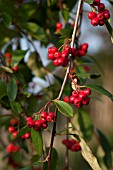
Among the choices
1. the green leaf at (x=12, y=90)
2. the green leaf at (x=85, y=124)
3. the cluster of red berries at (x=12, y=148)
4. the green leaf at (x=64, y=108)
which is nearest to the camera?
the green leaf at (x=64, y=108)

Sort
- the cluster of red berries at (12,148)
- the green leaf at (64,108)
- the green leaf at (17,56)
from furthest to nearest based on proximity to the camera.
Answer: the cluster of red berries at (12,148) < the green leaf at (17,56) < the green leaf at (64,108)

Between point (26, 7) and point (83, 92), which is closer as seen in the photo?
point (83, 92)

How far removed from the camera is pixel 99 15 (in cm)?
113

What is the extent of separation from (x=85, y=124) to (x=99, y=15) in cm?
70

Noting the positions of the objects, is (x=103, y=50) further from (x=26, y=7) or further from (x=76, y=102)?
(x=76, y=102)

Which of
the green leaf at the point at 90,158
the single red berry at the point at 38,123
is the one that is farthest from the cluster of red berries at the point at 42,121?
the green leaf at the point at 90,158

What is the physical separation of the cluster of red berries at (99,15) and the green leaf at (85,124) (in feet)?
2.16

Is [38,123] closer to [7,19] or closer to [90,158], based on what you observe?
[90,158]

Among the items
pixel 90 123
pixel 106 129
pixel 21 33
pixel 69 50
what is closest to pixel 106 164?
pixel 90 123

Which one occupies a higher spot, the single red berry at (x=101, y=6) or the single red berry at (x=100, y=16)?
the single red berry at (x=101, y=6)

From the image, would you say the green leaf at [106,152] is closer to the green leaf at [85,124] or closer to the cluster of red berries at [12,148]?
the green leaf at [85,124]

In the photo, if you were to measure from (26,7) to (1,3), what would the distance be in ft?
0.45

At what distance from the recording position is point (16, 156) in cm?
215

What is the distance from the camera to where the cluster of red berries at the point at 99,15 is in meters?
1.13
